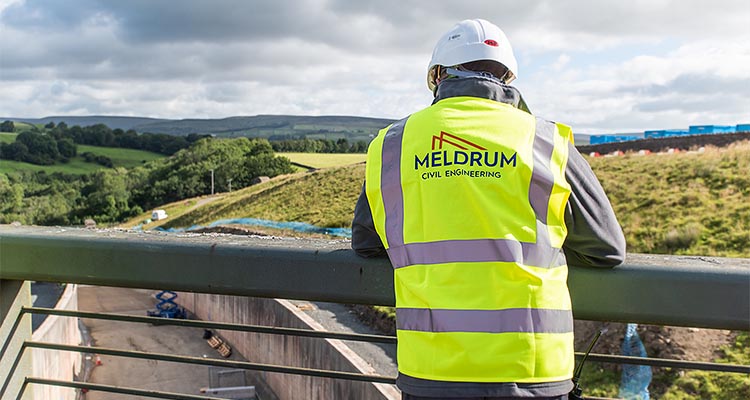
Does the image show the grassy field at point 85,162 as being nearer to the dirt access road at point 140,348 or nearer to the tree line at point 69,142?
the tree line at point 69,142

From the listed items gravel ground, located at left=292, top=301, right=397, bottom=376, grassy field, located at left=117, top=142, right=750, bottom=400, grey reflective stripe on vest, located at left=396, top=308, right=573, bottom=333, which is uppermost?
grey reflective stripe on vest, located at left=396, top=308, right=573, bottom=333

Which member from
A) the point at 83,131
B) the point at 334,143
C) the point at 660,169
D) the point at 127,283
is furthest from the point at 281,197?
the point at 83,131

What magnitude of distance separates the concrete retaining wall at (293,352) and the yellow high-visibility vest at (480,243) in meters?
13.1

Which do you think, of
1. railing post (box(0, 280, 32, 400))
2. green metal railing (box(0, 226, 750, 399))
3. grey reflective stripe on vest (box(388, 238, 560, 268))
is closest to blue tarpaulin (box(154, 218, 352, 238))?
railing post (box(0, 280, 32, 400))

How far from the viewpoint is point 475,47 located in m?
2.38

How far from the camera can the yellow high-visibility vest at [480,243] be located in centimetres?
191

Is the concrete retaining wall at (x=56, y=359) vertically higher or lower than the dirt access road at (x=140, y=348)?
higher

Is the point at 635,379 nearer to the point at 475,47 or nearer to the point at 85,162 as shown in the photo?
the point at 475,47

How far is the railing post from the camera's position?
2709mm

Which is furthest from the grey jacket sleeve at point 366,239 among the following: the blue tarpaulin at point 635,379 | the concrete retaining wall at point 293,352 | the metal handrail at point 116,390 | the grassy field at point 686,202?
the grassy field at point 686,202

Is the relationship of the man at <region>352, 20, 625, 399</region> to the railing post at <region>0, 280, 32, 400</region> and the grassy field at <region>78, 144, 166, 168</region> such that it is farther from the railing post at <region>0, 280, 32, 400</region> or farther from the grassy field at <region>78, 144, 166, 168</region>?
the grassy field at <region>78, 144, 166, 168</region>

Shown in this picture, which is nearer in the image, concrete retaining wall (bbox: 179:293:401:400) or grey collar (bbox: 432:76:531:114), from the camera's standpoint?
grey collar (bbox: 432:76:531:114)

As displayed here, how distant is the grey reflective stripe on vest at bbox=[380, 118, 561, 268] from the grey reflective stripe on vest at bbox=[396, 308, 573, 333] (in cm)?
14

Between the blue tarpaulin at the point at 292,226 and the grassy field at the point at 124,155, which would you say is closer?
the blue tarpaulin at the point at 292,226
